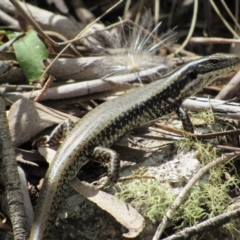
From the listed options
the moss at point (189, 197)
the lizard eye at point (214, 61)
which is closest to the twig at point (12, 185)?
the moss at point (189, 197)

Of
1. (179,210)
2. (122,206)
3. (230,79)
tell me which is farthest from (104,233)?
Answer: (230,79)

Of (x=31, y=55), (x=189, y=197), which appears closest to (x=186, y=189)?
(x=189, y=197)

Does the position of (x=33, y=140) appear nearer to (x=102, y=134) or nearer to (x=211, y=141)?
(x=102, y=134)

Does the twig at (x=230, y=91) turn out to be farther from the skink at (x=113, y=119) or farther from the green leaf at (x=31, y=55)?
the green leaf at (x=31, y=55)

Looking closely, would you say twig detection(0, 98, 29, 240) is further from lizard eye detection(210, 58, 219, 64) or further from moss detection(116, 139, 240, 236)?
lizard eye detection(210, 58, 219, 64)

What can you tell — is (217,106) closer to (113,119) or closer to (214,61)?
(214,61)

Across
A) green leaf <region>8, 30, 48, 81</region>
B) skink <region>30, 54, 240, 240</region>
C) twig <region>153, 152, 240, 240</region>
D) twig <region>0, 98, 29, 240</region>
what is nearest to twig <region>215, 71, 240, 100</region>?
skink <region>30, 54, 240, 240</region>
